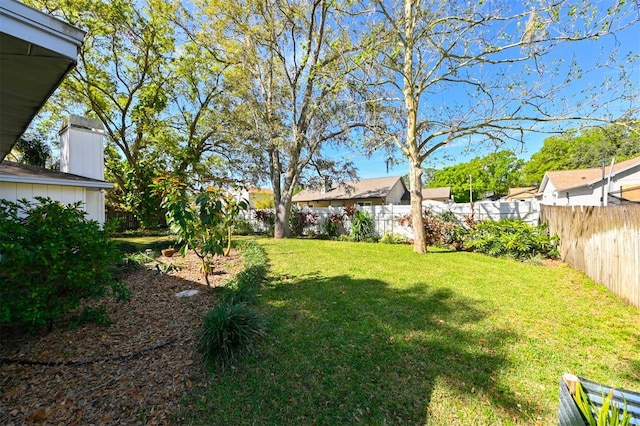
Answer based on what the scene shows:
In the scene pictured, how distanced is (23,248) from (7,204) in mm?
815

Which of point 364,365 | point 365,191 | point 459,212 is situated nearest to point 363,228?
point 459,212

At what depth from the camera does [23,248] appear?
2.79m

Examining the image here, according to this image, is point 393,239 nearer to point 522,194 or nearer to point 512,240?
point 512,240

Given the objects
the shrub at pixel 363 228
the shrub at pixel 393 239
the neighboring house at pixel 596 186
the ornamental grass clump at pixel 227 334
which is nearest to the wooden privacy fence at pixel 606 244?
the shrub at pixel 393 239

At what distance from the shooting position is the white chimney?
6.50 metres

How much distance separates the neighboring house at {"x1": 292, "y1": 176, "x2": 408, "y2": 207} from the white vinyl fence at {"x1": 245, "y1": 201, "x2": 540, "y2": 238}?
10.1m

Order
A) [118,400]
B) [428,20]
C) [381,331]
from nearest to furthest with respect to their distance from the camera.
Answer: [118,400], [381,331], [428,20]

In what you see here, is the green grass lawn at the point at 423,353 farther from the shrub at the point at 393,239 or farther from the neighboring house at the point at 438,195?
the neighboring house at the point at 438,195

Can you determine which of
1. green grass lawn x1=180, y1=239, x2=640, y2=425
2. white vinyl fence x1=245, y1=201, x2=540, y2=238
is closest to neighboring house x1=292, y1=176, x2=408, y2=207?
white vinyl fence x1=245, y1=201, x2=540, y2=238

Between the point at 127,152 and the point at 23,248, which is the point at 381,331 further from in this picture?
the point at 127,152

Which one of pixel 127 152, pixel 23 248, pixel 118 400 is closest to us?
pixel 118 400

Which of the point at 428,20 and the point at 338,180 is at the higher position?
the point at 428,20

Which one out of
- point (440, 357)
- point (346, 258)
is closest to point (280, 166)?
point (346, 258)

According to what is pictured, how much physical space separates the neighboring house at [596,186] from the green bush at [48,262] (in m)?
13.4
